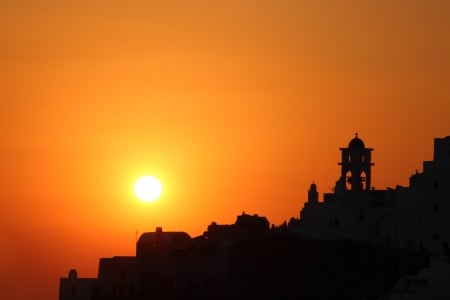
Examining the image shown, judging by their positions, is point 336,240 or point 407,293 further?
point 336,240

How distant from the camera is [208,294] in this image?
7687 inches

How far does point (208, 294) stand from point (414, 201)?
58.9 feet

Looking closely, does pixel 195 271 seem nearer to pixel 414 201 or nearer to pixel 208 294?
pixel 208 294

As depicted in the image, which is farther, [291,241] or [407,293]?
[291,241]

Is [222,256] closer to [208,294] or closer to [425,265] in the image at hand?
[208,294]

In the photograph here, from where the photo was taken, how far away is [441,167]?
647 feet

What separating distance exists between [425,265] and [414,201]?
305 inches

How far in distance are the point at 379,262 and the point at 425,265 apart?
12.4ft

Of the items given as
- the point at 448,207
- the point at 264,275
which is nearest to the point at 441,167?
the point at 448,207

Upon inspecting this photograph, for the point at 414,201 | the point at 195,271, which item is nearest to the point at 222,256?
the point at 195,271

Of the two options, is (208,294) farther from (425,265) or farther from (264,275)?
(425,265)

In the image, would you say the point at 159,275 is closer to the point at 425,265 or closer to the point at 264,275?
the point at 264,275

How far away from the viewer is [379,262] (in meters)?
194

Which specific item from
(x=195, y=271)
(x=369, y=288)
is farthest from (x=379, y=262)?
(x=195, y=271)
